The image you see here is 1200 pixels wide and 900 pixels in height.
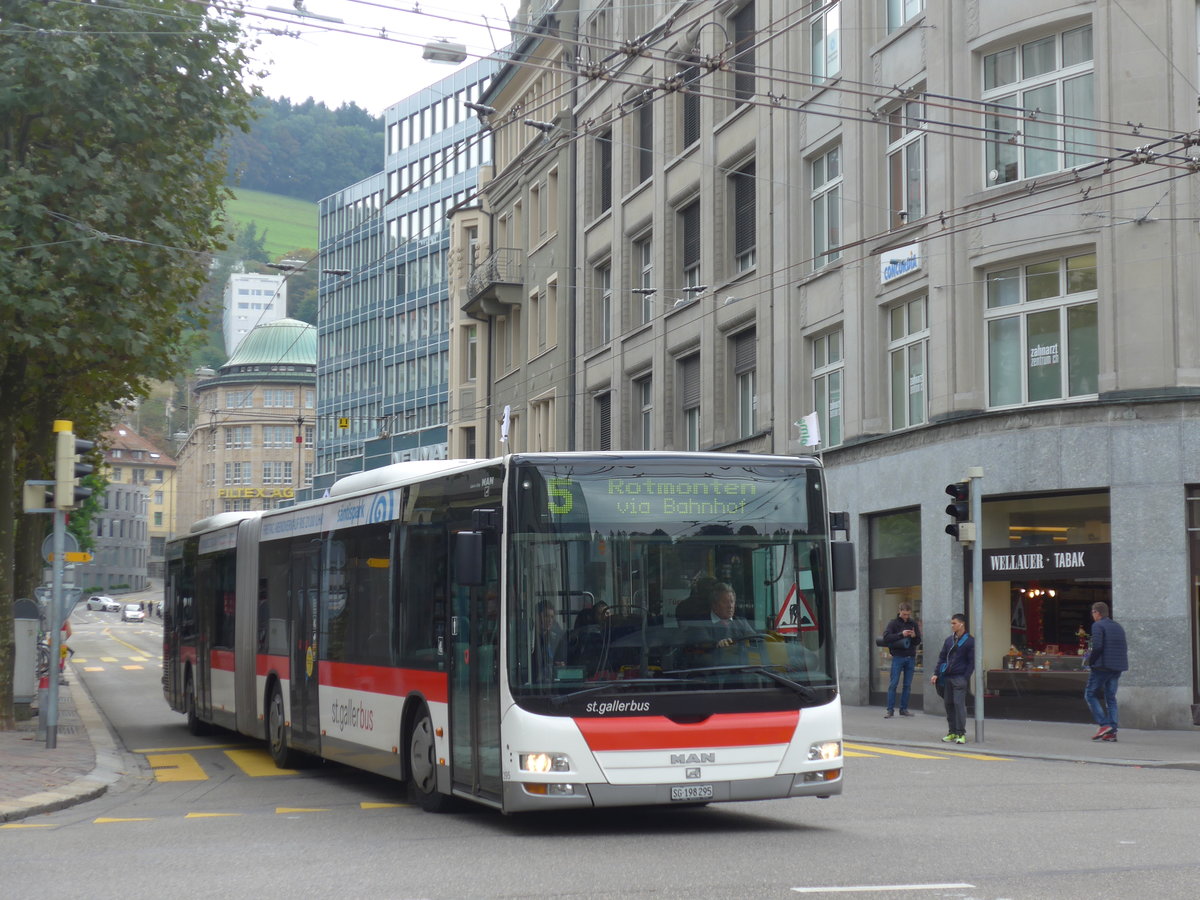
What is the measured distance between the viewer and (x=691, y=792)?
11.0 meters

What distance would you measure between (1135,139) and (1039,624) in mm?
7062

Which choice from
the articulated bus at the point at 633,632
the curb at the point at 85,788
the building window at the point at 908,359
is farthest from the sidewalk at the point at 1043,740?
the curb at the point at 85,788

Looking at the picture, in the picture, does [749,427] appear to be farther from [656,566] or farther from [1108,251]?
[656,566]

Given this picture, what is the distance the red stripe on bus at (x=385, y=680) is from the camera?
12672mm

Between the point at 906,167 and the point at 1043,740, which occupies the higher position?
the point at 906,167

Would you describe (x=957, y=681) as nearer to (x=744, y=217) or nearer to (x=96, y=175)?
(x=96, y=175)

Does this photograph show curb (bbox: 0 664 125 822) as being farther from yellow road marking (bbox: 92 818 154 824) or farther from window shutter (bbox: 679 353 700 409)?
window shutter (bbox: 679 353 700 409)

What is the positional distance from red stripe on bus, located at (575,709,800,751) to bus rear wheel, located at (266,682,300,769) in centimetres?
A: 760

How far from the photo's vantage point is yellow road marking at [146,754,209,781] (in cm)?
1744

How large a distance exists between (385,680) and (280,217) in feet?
570

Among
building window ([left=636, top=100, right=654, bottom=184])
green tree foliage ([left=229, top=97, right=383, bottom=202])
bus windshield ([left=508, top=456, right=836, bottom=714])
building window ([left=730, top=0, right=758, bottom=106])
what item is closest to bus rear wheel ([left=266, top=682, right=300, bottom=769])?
bus windshield ([left=508, top=456, right=836, bottom=714])

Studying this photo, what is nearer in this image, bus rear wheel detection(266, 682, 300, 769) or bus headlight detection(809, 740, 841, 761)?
bus headlight detection(809, 740, 841, 761)

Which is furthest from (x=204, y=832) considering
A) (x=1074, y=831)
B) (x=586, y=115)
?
(x=586, y=115)

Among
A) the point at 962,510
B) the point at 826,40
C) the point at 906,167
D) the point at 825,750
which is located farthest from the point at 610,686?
the point at 826,40
